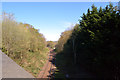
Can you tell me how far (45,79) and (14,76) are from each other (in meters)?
6.89

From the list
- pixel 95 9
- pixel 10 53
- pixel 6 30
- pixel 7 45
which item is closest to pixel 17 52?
pixel 10 53

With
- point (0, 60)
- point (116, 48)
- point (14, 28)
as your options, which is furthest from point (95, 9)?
point (0, 60)

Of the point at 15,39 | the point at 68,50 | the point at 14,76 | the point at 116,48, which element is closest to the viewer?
the point at 116,48

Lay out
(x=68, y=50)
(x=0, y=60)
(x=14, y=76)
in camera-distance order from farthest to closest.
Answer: (x=68, y=50)
(x=14, y=76)
(x=0, y=60)

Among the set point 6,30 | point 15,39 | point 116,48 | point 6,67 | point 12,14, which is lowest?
point 6,67

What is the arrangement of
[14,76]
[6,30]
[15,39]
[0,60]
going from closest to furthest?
[0,60] → [14,76] → [6,30] → [15,39]

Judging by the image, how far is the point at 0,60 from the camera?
722cm

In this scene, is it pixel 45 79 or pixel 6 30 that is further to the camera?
pixel 45 79

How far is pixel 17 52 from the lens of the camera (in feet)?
47.2

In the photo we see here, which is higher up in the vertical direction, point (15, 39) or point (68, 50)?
point (15, 39)

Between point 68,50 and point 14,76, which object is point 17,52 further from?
point 68,50

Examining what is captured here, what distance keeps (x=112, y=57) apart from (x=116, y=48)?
0.52 meters

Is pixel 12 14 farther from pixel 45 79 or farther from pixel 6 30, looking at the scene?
pixel 45 79

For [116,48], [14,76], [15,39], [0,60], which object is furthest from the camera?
[15,39]
